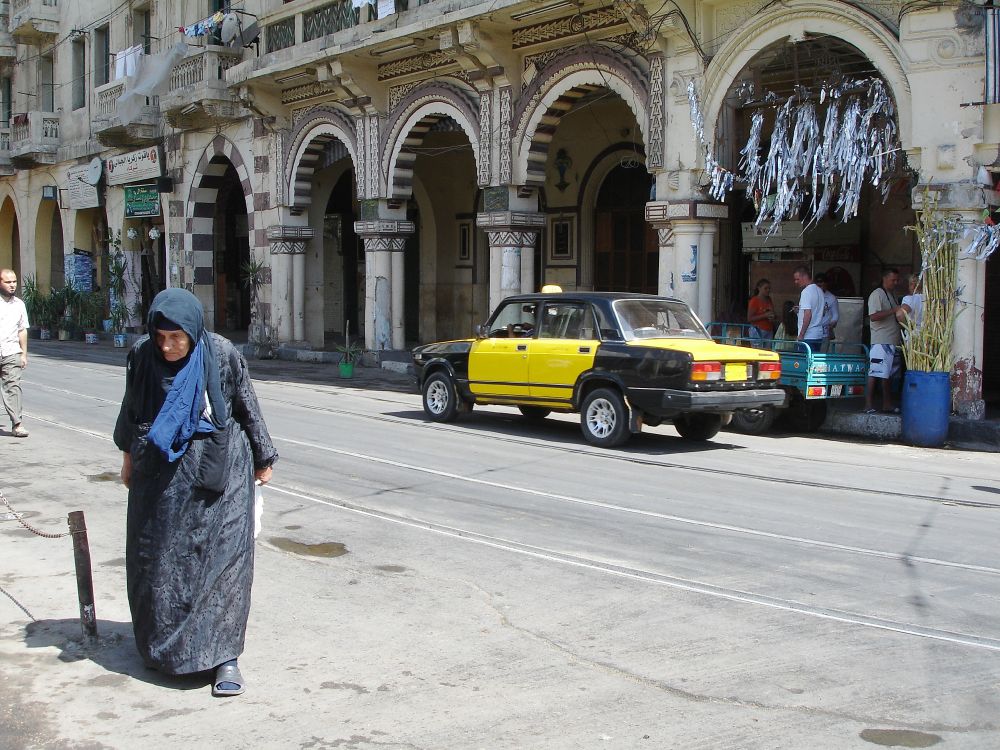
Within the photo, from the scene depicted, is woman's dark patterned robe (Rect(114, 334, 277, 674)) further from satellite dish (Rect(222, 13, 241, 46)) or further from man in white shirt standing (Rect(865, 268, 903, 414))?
satellite dish (Rect(222, 13, 241, 46))

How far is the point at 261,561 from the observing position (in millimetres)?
6758

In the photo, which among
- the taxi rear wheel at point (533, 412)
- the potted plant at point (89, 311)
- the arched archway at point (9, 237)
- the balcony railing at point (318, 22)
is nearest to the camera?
the taxi rear wheel at point (533, 412)

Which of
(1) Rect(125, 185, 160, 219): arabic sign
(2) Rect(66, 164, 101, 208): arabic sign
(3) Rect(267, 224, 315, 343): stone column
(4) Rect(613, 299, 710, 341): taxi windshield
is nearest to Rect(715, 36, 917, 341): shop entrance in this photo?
(4) Rect(613, 299, 710, 341): taxi windshield

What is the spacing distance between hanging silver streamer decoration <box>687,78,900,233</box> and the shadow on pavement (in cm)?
1005

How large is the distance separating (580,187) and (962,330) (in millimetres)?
11435

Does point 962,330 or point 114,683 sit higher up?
point 962,330

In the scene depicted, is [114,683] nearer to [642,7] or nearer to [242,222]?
[642,7]

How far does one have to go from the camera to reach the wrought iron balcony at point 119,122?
29.0 meters

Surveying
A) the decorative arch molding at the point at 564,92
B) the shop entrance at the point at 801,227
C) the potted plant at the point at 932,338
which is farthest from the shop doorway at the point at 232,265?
the potted plant at the point at 932,338

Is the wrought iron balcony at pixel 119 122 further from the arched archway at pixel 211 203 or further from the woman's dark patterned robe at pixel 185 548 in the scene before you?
the woman's dark patterned robe at pixel 185 548

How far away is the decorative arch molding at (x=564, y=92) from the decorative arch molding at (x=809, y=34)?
1.34m

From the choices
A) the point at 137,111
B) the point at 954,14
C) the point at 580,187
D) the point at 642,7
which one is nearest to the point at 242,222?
the point at 137,111

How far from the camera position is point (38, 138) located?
35.5m

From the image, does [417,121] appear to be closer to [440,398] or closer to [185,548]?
[440,398]
